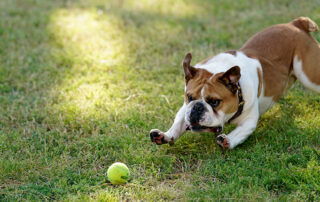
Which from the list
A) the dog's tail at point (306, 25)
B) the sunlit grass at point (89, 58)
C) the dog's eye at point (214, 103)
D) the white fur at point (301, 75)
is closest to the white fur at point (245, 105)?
the dog's eye at point (214, 103)

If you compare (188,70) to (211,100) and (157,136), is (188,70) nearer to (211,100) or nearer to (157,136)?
(211,100)

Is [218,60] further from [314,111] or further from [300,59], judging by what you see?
[314,111]

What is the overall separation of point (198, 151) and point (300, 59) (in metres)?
1.90

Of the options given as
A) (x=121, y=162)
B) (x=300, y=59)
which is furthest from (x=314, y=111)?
(x=121, y=162)

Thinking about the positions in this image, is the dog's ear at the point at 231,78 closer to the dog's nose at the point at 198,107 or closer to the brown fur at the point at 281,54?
the dog's nose at the point at 198,107

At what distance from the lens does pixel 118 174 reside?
13.9 ft

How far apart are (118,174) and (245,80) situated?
1847 millimetres

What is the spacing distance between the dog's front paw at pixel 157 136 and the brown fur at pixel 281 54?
4.96 feet

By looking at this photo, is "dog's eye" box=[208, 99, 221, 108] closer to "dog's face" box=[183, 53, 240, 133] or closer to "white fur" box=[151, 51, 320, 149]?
"dog's face" box=[183, 53, 240, 133]

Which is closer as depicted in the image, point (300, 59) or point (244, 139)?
point (244, 139)

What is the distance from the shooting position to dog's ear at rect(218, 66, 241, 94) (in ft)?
14.6

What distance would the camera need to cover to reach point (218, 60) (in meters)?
5.14

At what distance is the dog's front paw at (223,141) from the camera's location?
462cm

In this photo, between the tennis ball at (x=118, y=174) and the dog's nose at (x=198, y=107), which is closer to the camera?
the tennis ball at (x=118, y=174)
